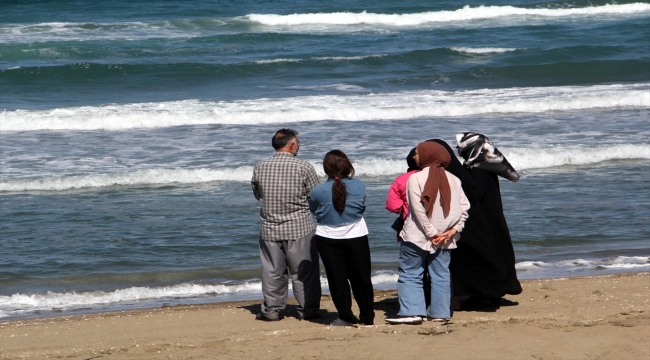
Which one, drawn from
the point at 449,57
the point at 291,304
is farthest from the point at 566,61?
the point at 291,304

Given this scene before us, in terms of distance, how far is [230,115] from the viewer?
15633mm

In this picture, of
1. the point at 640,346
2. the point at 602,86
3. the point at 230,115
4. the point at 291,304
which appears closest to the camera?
the point at 640,346

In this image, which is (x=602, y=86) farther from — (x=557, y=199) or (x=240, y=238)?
(x=240, y=238)

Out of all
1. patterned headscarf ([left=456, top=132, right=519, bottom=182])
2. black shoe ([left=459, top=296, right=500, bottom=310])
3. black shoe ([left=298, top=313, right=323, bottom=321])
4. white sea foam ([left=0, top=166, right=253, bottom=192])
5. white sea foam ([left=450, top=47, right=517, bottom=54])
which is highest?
patterned headscarf ([left=456, top=132, right=519, bottom=182])

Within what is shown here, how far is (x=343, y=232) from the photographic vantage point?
5535 millimetres

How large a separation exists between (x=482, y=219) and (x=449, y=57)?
723 inches

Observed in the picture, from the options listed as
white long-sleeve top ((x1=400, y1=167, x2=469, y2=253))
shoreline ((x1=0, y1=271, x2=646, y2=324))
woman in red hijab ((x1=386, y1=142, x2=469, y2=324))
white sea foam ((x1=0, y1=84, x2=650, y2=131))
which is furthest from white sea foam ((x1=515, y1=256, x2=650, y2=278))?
white sea foam ((x1=0, y1=84, x2=650, y2=131))

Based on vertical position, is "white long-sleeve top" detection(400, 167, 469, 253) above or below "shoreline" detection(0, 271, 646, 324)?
above

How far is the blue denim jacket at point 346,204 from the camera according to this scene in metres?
5.48

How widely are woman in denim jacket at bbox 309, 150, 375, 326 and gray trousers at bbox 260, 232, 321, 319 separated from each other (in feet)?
0.58

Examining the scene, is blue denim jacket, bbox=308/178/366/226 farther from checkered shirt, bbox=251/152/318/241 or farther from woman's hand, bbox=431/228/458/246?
woman's hand, bbox=431/228/458/246

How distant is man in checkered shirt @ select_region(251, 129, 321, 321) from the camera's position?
5664mm

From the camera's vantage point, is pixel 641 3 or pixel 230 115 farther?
pixel 641 3

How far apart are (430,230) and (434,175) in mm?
355
